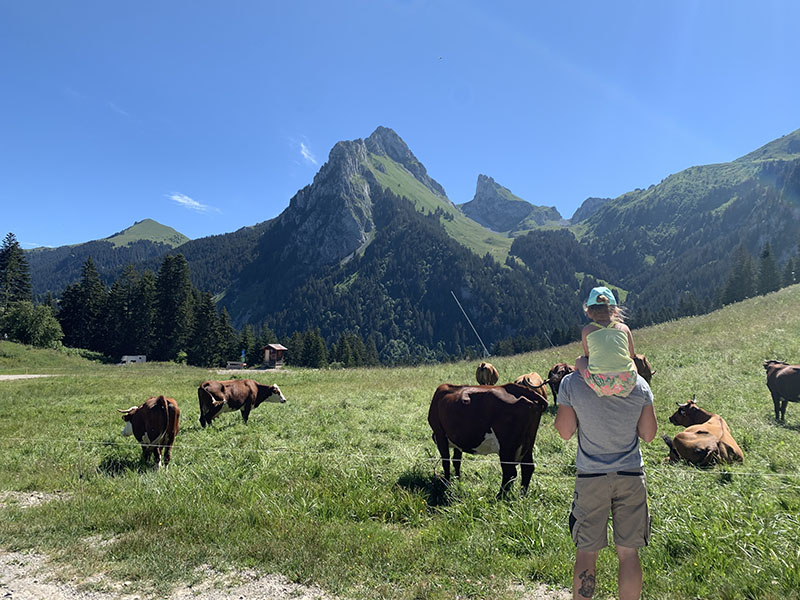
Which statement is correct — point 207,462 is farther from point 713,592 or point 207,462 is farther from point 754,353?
point 754,353

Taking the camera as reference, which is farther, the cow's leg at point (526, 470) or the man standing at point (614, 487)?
the cow's leg at point (526, 470)

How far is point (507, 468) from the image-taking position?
7.07m

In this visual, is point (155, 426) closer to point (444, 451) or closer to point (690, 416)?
point (444, 451)

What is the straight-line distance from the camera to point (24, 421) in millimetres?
15062

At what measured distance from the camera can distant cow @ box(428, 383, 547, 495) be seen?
699 cm

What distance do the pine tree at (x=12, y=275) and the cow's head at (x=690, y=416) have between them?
76.4 metres

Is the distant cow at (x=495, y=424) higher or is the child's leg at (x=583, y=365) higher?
the child's leg at (x=583, y=365)

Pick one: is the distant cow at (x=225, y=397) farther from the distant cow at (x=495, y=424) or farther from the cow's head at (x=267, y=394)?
the distant cow at (x=495, y=424)

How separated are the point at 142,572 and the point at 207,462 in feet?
15.3

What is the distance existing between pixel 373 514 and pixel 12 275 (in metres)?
77.3

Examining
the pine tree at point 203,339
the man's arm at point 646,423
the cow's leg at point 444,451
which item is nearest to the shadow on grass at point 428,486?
the cow's leg at point 444,451

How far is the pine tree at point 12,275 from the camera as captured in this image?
195 ft

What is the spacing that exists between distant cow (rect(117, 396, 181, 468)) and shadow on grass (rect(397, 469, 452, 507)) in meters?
5.68

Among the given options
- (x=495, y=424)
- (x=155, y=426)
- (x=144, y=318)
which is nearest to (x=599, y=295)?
(x=495, y=424)
